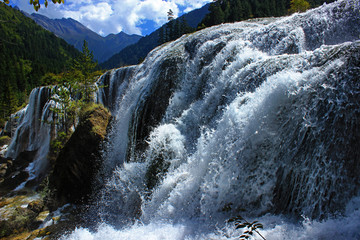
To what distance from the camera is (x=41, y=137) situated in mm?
18500

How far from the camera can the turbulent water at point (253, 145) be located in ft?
11.0

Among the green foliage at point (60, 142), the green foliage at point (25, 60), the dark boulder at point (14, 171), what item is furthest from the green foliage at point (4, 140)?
the green foliage at point (60, 142)

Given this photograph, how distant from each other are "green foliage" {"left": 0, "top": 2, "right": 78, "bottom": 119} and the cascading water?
1217 centimetres

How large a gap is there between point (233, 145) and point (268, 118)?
958 mm

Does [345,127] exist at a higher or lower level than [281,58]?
lower

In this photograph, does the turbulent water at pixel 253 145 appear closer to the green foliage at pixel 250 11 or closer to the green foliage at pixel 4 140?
the green foliage at pixel 4 140

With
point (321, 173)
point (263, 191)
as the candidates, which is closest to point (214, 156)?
point (263, 191)

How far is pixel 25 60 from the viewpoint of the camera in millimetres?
79000

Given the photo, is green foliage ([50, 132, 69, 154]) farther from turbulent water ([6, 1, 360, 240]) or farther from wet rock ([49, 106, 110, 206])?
turbulent water ([6, 1, 360, 240])

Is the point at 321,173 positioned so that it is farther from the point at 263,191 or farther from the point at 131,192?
the point at 131,192

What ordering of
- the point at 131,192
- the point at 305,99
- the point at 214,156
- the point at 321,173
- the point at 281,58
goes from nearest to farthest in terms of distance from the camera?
the point at 321,173 → the point at 305,99 → the point at 214,156 → the point at 281,58 → the point at 131,192

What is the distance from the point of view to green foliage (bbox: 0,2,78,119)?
3891cm

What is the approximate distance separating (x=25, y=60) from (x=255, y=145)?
320ft

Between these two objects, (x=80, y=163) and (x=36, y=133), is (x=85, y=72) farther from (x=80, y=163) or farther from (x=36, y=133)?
(x=36, y=133)
